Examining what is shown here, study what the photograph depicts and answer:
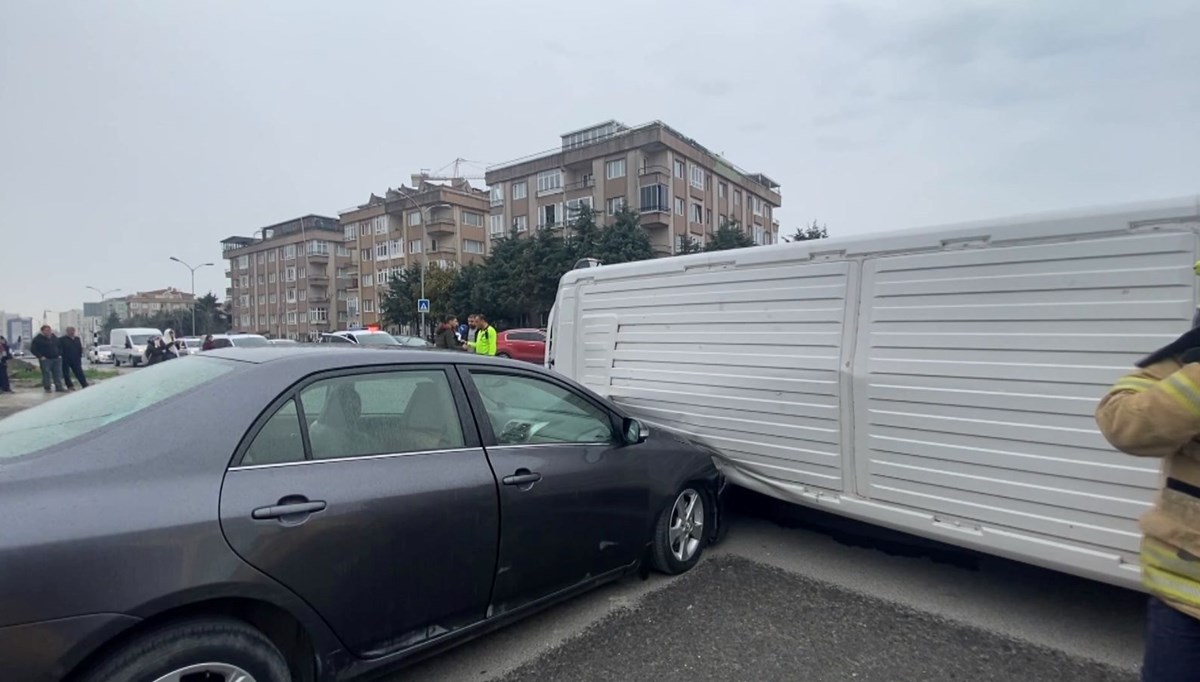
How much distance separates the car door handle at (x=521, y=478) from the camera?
2896 millimetres

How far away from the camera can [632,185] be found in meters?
43.7

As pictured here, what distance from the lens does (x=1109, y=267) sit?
284 cm

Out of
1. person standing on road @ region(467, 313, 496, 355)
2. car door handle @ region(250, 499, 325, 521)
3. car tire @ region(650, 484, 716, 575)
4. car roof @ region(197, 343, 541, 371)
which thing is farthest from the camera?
person standing on road @ region(467, 313, 496, 355)

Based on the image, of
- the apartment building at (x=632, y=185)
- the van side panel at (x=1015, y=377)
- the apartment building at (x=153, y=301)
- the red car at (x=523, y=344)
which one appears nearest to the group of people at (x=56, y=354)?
the red car at (x=523, y=344)

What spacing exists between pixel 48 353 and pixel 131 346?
2093cm

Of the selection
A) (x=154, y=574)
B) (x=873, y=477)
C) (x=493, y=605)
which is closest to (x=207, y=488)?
(x=154, y=574)

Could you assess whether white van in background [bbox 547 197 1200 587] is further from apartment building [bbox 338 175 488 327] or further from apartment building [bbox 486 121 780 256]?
apartment building [bbox 338 175 488 327]

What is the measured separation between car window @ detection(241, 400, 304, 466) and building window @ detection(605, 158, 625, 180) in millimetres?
43566

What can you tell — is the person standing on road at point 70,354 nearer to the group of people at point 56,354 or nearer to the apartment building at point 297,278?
the group of people at point 56,354

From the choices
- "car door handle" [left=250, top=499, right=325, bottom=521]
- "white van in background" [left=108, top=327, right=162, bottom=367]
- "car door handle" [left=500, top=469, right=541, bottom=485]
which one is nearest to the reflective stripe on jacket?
A: "car door handle" [left=500, top=469, right=541, bottom=485]

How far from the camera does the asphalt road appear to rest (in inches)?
114

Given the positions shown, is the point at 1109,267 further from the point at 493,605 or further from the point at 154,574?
the point at 154,574

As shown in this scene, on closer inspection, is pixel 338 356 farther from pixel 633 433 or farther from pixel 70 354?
pixel 70 354

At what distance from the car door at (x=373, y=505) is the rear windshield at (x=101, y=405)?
444 mm
